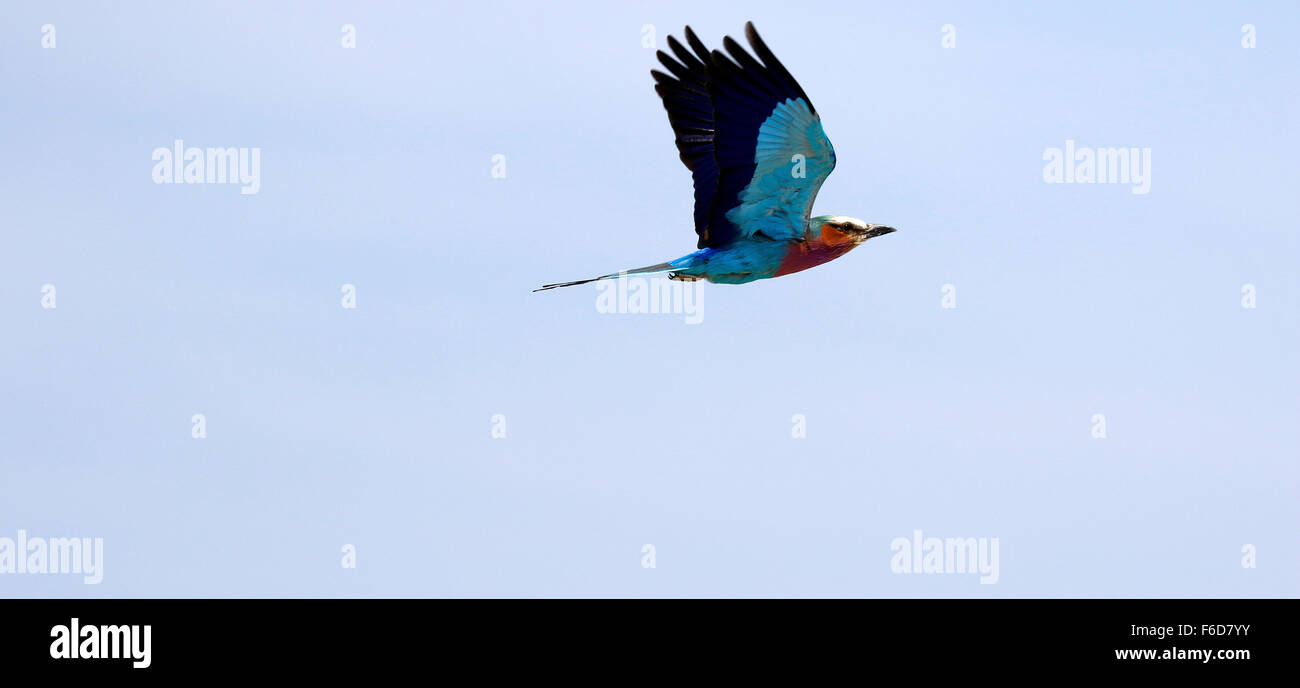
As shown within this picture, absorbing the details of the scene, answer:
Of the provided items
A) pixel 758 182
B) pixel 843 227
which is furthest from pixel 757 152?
pixel 843 227

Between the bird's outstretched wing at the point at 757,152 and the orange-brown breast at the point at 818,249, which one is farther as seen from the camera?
the orange-brown breast at the point at 818,249

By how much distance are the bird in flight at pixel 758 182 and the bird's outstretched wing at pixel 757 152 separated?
12 millimetres

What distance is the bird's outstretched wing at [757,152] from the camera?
2084 centimetres

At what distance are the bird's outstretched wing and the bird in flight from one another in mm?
12

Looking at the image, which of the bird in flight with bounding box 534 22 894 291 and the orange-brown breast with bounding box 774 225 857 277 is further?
the orange-brown breast with bounding box 774 225 857 277

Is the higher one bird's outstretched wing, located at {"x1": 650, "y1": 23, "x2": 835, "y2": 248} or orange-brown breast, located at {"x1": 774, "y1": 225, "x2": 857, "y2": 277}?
bird's outstretched wing, located at {"x1": 650, "y1": 23, "x2": 835, "y2": 248}

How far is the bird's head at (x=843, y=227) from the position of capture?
71.1 ft

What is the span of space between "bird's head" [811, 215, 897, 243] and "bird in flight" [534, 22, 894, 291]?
0.01 meters

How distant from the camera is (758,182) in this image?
70.1ft

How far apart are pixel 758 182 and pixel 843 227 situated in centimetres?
119

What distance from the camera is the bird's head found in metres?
21.7

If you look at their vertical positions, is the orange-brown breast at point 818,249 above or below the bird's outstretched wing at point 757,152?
below
